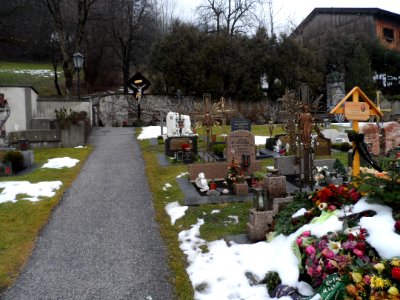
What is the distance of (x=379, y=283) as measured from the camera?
4184 mm

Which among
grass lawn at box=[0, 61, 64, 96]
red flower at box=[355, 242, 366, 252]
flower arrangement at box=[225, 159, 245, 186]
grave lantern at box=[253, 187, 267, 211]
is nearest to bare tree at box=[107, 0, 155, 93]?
grass lawn at box=[0, 61, 64, 96]

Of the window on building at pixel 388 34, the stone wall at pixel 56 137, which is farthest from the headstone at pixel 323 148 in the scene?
the window on building at pixel 388 34

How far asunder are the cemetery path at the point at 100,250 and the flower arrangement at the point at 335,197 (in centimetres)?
248

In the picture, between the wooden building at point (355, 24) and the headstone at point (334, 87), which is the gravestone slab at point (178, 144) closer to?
the headstone at point (334, 87)

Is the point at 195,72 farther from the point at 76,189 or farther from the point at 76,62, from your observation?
the point at 76,189

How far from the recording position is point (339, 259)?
4777 millimetres

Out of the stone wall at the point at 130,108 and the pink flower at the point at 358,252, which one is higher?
the stone wall at the point at 130,108

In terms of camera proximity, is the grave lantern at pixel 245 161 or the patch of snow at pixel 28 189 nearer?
the patch of snow at pixel 28 189

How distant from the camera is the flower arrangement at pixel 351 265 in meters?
4.19

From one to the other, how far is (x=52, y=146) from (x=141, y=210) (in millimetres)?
11500

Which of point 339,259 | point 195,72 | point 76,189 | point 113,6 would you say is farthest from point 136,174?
point 113,6

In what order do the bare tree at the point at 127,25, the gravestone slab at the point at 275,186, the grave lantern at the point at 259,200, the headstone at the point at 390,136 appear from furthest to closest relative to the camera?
the bare tree at the point at 127,25 → the headstone at the point at 390,136 → the gravestone slab at the point at 275,186 → the grave lantern at the point at 259,200

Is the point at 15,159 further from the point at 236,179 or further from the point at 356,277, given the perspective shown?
the point at 356,277

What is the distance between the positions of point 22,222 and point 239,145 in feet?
20.0
